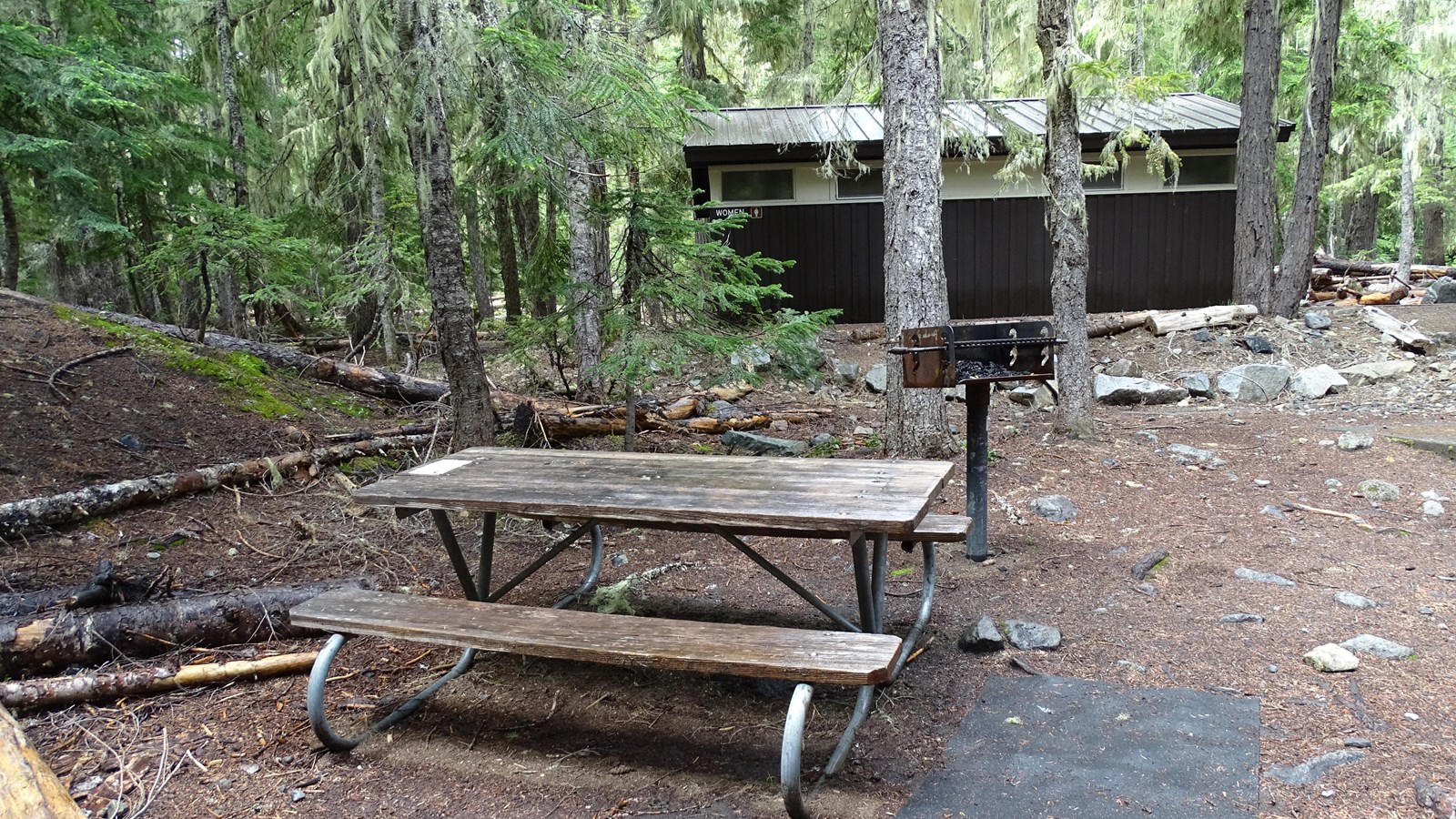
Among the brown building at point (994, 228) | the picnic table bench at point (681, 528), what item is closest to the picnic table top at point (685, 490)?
the picnic table bench at point (681, 528)

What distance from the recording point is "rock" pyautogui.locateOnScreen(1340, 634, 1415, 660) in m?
3.26

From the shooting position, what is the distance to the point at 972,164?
39.6ft

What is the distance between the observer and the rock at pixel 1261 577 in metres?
4.07

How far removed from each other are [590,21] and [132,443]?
4.08 m

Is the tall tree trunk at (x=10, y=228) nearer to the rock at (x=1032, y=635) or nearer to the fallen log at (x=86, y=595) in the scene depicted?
the fallen log at (x=86, y=595)

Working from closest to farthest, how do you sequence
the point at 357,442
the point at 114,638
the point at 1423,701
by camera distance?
the point at 1423,701, the point at 114,638, the point at 357,442

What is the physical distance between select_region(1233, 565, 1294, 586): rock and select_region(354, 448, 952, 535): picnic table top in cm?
184

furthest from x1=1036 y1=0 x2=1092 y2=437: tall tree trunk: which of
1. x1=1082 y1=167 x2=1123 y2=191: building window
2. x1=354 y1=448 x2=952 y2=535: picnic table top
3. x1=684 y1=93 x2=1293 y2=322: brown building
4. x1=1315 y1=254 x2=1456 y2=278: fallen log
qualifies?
x1=1315 y1=254 x2=1456 y2=278: fallen log

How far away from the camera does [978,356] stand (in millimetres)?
4102

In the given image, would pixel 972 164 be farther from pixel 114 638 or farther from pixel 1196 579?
pixel 114 638

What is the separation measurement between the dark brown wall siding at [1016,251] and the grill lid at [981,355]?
7.91 m

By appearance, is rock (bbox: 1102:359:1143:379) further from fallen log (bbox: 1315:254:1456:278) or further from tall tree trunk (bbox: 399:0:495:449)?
fallen log (bbox: 1315:254:1456:278)

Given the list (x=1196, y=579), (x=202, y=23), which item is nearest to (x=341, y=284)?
(x=202, y=23)

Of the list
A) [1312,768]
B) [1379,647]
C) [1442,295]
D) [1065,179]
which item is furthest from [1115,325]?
[1312,768]
